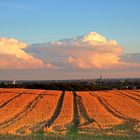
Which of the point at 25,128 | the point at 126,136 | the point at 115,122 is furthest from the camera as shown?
the point at 115,122

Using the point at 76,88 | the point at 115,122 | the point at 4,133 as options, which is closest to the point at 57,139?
the point at 4,133

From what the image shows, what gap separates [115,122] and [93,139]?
8668 millimetres

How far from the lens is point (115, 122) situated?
1073 inches

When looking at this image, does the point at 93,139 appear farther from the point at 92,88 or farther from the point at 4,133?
the point at 92,88


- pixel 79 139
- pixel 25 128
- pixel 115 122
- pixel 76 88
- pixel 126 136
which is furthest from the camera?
pixel 76 88

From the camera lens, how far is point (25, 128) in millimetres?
23609

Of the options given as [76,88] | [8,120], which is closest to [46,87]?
[76,88]

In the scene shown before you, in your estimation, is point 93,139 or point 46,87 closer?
point 93,139

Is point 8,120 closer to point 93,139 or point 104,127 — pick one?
point 104,127

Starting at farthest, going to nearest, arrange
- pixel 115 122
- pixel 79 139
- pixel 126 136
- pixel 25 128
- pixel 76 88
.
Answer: pixel 76 88 → pixel 115 122 → pixel 25 128 → pixel 126 136 → pixel 79 139

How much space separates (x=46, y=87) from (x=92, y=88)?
33.4ft

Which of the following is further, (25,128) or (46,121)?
(46,121)

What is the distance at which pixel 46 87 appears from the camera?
339 feet

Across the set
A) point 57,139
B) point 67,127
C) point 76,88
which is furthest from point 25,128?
point 76,88
